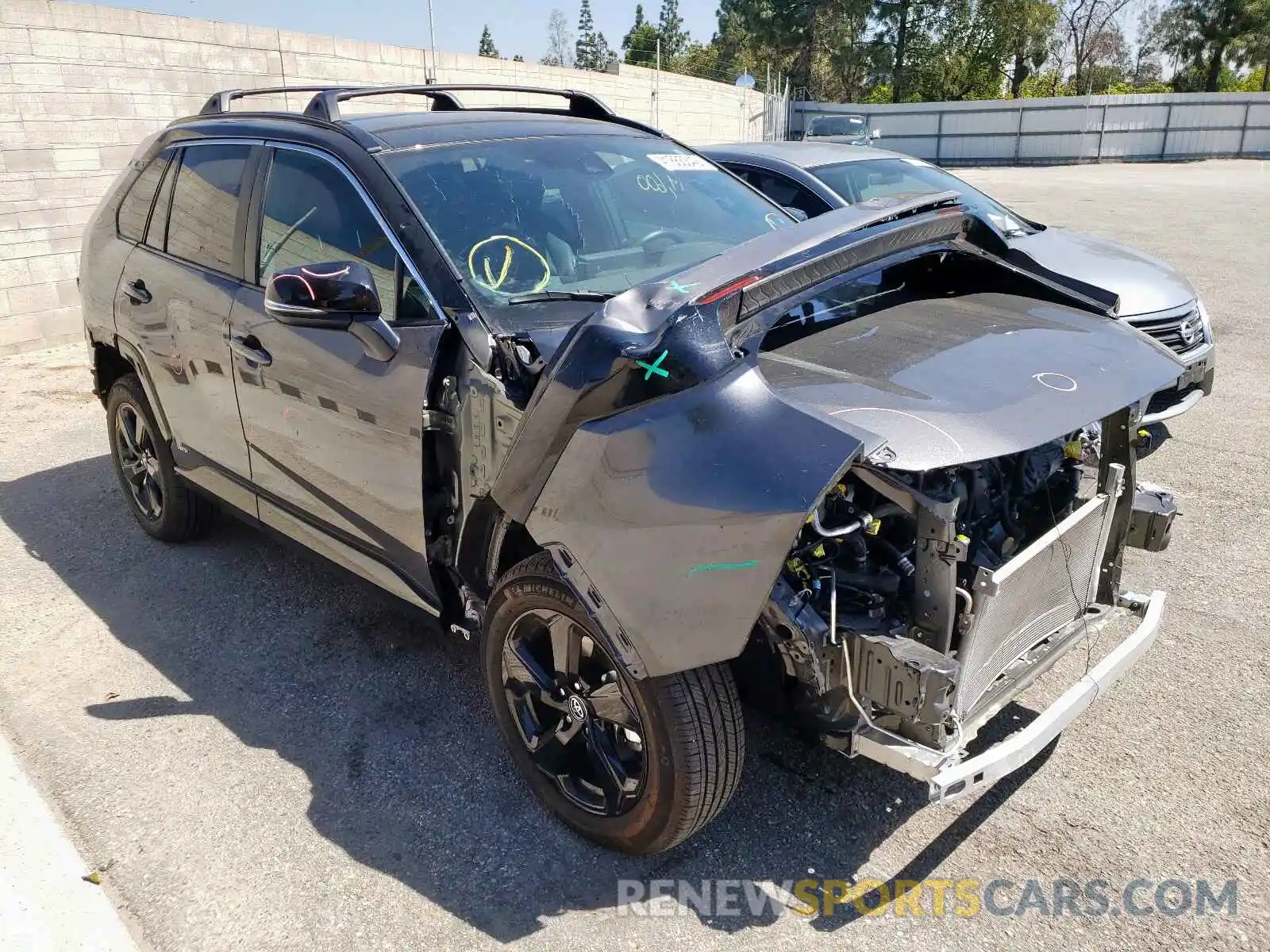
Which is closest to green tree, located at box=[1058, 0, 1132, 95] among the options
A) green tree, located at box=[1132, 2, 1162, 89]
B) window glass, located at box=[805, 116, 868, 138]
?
green tree, located at box=[1132, 2, 1162, 89]

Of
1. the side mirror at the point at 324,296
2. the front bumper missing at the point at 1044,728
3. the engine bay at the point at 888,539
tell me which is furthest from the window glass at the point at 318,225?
the front bumper missing at the point at 1044,728

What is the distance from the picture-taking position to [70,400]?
24.6ft

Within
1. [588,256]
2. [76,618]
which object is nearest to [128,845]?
[76,618]

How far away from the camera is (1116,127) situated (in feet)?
108

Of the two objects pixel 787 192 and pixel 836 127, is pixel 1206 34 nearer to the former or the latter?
pixel 836 127

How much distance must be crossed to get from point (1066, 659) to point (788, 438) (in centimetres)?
204

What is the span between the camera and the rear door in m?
3.75

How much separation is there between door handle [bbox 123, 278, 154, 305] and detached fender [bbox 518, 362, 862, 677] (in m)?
2.76

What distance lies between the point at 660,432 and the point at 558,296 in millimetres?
908

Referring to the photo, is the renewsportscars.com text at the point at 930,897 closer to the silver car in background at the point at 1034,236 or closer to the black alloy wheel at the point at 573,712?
the black alloy wheel at the point at 573,712

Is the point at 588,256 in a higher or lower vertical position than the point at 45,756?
higher

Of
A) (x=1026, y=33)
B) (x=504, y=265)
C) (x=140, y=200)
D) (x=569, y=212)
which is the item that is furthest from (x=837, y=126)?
(x=1026, y=33)

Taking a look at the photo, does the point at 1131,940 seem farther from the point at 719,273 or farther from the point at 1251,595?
the point at 1251,595

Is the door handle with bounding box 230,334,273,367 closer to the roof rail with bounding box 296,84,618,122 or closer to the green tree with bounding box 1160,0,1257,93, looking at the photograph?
the roof rail with bounding box 296,84,618,122
